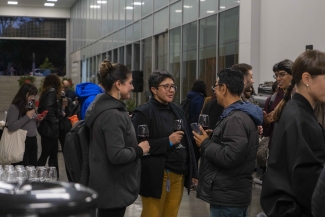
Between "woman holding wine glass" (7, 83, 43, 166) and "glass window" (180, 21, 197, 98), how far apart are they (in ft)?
22.3

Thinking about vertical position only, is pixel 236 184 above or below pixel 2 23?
below

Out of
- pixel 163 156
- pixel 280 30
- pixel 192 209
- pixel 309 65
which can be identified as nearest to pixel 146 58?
pixel 280 30

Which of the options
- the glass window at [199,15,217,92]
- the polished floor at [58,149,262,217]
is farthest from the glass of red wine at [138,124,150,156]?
the glass window at [199,15,217,92]

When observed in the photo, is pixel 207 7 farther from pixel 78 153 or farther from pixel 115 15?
pixel 115 15

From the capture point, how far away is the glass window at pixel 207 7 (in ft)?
45.4

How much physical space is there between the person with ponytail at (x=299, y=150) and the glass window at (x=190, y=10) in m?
12.3

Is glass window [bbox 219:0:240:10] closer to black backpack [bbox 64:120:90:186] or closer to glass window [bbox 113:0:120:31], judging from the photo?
black backpack [bbox 64:120:90:186]

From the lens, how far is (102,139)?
4.52 metres

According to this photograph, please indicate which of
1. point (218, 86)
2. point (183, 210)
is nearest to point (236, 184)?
point (218, 86)

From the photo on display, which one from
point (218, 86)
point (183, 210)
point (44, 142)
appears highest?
point (218, 86)

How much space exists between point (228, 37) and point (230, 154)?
9259 millimetres

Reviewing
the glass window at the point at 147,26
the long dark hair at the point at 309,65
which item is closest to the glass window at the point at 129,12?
the glass window at the point at 147,26

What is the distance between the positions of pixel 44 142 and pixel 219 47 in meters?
5.16

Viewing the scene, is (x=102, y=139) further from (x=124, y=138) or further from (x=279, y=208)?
(x=279, y=208)
